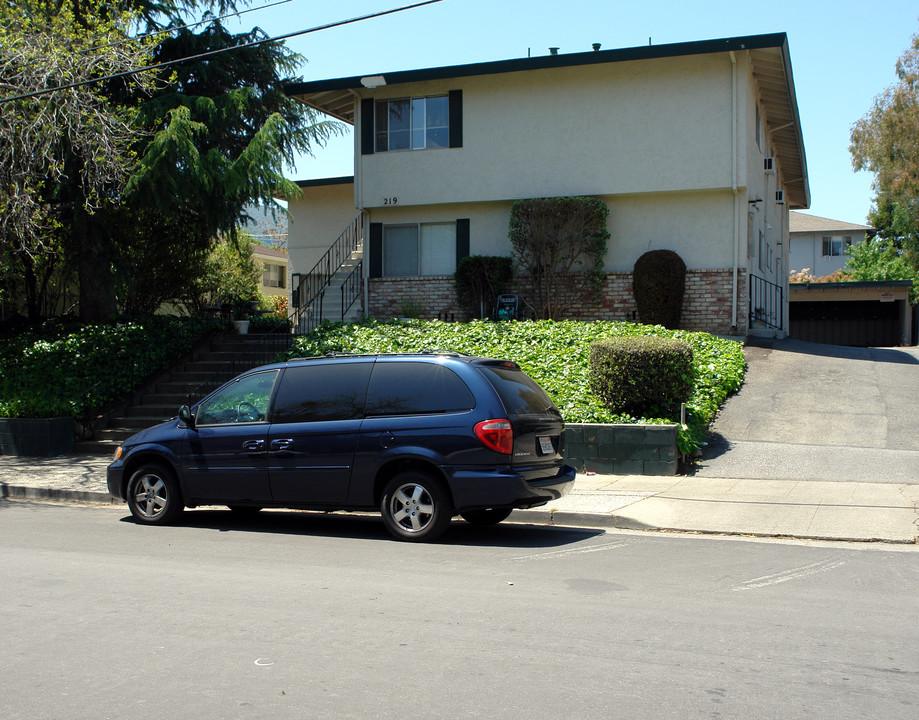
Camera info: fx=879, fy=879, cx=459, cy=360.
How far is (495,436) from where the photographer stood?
8062mm

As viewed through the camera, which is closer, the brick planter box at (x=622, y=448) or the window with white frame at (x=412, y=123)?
the brick planter box at (x=622, y=448)

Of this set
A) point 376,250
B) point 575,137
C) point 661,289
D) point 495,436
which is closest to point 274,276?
point 376,250

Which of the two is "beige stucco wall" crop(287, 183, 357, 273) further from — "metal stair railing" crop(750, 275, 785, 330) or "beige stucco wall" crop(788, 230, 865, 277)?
"beige stucco wall" crop(788, 230, 865, 277)

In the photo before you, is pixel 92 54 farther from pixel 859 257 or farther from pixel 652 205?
pixel 859 257

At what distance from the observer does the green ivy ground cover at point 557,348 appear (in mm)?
12852

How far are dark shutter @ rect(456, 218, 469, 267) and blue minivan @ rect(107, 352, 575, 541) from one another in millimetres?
12501

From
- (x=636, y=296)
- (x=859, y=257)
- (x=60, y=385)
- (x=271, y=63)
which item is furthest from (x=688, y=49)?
(x=859, y=257)

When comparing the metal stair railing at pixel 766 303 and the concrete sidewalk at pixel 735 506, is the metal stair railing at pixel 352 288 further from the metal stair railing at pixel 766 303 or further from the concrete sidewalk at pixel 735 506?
the concrete sidewalk at pixel 735 506

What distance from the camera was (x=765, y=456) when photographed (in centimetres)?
1198

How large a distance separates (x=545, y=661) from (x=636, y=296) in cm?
1530

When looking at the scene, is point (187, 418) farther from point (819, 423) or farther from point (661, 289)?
point (661, 289)

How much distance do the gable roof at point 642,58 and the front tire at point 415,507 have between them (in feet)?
45.7

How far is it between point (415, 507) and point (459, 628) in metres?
2.97

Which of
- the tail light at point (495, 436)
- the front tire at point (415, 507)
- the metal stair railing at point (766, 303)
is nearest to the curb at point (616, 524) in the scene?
the front tire at point (415, 507)
